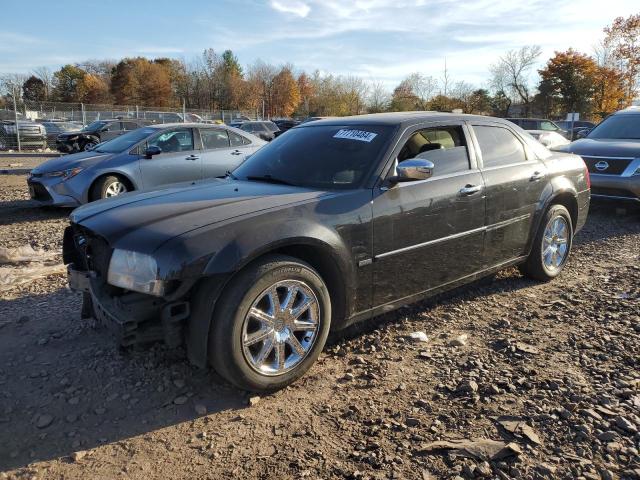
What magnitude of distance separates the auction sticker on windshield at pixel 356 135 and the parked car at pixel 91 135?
19.3 metres

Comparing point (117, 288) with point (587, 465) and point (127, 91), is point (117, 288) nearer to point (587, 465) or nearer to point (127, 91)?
point (587, 465)

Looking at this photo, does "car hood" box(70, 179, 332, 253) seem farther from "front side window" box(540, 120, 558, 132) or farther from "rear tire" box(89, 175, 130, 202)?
"front side window" box(540, 120, 558, 132)

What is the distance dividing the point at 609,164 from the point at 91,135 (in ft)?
69.0

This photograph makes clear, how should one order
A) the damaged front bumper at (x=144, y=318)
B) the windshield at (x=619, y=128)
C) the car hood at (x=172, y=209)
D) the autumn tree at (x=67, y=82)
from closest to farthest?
the damaged front bumper at (x=144, y=318) < the car hood at (x=172, y=209) < the windshield at (x=619, y=128) < the autumn tree at (x=67, y=82)

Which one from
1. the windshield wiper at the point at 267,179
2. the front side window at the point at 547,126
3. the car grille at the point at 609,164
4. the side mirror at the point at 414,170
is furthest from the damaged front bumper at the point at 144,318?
the front side window at the point at 547,126

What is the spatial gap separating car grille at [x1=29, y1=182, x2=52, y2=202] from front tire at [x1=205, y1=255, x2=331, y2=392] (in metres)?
6.49

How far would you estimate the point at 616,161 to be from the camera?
26.8ft

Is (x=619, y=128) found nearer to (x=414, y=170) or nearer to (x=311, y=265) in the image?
(x=414, y=170)

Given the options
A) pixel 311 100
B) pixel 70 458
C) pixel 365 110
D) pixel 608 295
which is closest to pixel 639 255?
pixel 608 295

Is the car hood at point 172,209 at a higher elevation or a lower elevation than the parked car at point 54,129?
lower

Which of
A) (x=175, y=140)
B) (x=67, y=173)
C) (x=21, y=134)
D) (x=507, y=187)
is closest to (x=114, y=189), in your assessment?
(x=67, y=173)

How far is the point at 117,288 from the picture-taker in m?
3.02

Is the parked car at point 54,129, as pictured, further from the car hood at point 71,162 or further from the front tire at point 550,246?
the front tire at point 550,246

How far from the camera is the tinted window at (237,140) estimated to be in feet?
30.6
